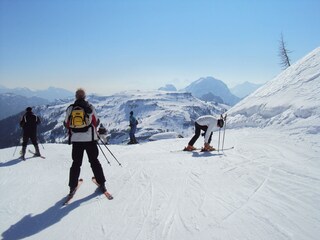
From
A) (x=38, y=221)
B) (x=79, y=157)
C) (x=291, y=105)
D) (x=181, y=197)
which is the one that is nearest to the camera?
(x=38, y=221)

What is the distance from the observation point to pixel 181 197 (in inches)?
241

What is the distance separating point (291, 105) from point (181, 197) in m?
12.8

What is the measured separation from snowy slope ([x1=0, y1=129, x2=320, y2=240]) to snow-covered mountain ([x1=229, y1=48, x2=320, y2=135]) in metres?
4.60

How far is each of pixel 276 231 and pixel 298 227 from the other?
17.0 inches

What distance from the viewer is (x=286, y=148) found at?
10977 millimetres

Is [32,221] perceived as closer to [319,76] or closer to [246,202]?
[246,202]

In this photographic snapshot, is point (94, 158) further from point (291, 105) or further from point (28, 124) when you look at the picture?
point (291, 105)

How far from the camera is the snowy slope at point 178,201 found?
178 inches

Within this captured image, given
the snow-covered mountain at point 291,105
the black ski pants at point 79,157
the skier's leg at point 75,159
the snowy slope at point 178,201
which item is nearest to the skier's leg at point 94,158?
the black ski pants at point 79,157

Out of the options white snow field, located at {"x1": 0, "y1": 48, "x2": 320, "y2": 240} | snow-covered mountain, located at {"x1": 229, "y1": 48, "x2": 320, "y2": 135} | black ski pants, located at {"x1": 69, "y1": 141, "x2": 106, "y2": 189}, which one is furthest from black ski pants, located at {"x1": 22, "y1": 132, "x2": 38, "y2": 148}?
snow-covered mountain, located at {"x1": 229, "y1": 48, "x2": 320, "y2": 135}

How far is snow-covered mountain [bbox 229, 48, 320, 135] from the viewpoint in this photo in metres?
13.9

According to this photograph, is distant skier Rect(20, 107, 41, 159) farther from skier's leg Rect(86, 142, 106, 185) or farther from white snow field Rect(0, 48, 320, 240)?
skier's leg Rect(86, 142, 106, 185)

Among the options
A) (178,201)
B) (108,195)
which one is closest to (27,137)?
(108,195)

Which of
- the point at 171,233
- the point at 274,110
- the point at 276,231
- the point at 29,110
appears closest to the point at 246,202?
the point at 276,231
